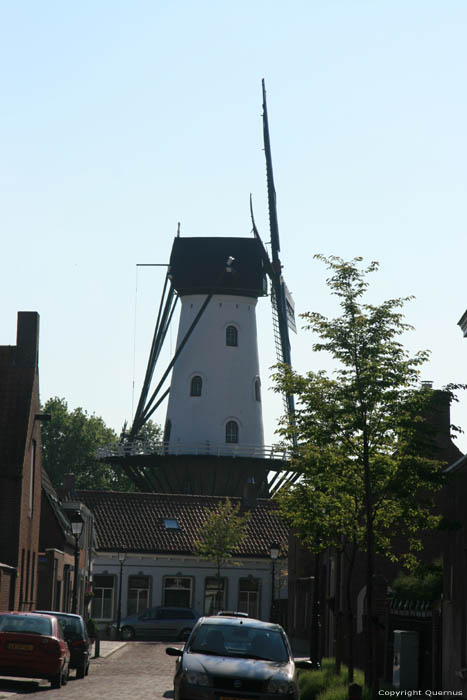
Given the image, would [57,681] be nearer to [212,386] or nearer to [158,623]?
[158,623]

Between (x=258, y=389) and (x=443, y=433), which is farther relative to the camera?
(x=258, y=389)

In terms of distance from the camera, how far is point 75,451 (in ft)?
340

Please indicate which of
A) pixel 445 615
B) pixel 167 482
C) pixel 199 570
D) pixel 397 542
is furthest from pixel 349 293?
pixel 167 482

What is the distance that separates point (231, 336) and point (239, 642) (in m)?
52.0

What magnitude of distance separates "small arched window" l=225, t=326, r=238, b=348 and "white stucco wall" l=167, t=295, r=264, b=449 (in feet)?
0.61

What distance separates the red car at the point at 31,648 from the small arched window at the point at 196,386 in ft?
147

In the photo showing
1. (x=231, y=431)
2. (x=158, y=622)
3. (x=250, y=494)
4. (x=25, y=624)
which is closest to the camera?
(x=25, y=624)

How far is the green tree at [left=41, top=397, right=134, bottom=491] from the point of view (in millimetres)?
102562

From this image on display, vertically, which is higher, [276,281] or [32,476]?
[276,281]

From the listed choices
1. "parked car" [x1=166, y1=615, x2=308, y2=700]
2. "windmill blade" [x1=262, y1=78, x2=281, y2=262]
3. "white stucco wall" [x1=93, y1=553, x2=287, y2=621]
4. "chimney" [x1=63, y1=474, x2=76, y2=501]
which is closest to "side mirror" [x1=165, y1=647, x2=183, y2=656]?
"parked car" [x1=166, y1=615, x2=308, y2=700]

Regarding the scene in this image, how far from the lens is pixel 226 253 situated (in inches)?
2741

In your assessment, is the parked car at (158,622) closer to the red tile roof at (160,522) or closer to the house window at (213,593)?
the red tile roof at (160,522)

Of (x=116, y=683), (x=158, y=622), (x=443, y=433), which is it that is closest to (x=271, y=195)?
(x=158, y=622)

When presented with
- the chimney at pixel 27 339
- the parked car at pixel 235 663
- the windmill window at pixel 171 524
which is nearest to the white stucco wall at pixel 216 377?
the windmill window at pixel 171 524
